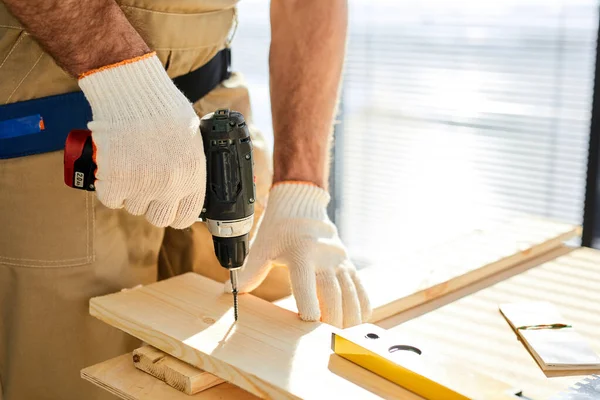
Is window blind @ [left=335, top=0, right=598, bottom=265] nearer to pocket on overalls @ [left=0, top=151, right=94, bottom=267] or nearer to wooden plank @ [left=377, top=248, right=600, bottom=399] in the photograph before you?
wooden plank @ [left=377, top=248, right=600, bottom=399]

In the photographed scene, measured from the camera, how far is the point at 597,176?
2.18m

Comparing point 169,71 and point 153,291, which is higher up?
point 169,71

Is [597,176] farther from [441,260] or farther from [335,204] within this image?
[335,204]

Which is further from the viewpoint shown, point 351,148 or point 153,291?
point 351,148

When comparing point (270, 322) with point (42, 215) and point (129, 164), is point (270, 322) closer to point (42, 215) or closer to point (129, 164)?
point (129, 164)

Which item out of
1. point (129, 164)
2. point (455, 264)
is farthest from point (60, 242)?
point (455, 264)

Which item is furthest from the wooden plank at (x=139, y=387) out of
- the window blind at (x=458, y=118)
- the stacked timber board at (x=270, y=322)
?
the window blind at (x=458, y=118)

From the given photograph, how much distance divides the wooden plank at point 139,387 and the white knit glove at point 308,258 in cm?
20

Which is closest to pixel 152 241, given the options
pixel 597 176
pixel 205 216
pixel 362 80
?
pixel 205 216

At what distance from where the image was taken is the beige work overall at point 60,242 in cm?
136

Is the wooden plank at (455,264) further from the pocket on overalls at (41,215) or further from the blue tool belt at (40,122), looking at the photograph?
the blue tool belt at (40,122)

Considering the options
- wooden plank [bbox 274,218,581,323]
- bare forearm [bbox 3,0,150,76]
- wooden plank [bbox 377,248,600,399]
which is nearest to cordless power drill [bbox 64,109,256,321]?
bare forearm [bbox 3,0,150,76]

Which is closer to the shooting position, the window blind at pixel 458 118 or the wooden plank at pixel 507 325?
the wooden plank at pixel 507 325

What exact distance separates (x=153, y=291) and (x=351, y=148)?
3557 mm
